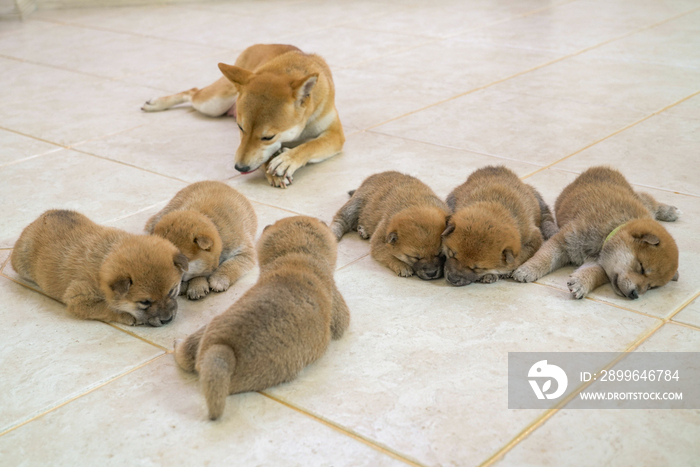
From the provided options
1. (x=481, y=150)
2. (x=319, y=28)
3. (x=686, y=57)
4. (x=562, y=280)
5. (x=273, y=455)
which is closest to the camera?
(x=273, y=455)

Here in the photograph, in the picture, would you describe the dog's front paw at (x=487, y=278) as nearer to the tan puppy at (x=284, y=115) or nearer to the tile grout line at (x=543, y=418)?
the tile grout line at (x=543, y=418)

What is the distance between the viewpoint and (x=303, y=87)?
528cm

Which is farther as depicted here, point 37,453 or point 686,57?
point 686,57

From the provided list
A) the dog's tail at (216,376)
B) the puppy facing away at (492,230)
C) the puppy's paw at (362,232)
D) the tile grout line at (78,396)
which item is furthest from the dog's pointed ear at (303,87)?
the dog's tail at (216,376)

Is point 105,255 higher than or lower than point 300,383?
higher

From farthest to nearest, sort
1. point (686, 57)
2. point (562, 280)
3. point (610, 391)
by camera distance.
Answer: point (686, 57)
point (562, 280)
point (610, 391)

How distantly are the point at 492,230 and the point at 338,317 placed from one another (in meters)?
1.08

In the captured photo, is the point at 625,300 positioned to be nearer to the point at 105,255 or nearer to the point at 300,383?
the point at 300,383

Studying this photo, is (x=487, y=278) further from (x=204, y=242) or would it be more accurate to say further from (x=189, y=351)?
(x=189, y=351)

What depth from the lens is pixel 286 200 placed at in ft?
16.3

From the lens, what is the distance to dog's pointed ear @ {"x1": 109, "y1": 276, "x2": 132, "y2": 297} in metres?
3.19

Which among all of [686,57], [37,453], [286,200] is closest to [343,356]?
[37,453]

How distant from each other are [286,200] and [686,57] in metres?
5.70

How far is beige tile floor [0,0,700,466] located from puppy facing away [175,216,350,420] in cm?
11
